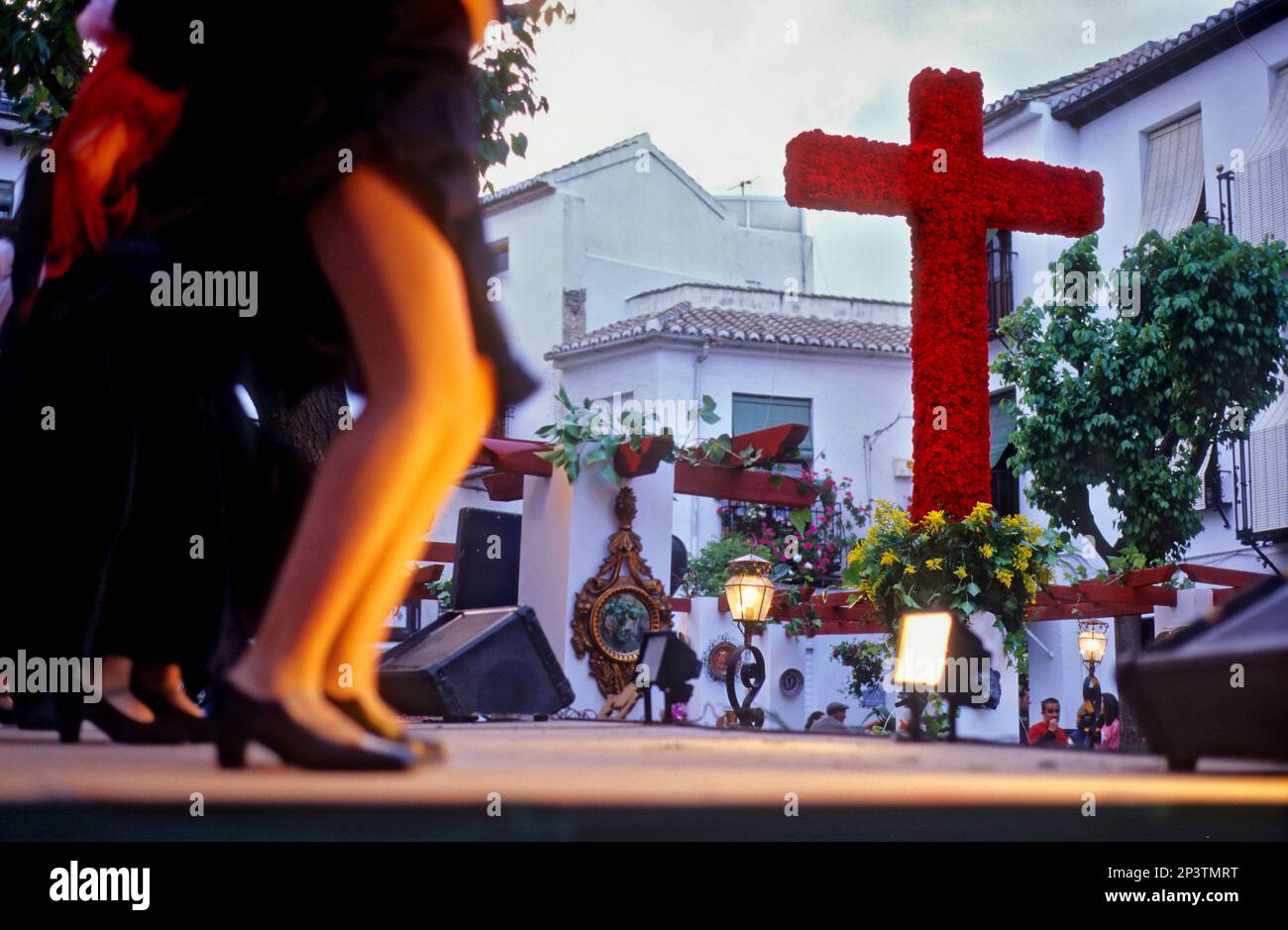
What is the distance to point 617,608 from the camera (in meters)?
4.87

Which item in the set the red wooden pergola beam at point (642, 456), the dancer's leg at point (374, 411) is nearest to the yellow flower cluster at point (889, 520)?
the red wooden pergola beam at point (642, 456)

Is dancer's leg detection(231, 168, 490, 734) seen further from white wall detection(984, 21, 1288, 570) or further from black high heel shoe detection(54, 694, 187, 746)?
white wall detection(984, 21, 1288, 570)

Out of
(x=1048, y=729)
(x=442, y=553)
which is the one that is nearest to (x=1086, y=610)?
(x=1048, y=729)

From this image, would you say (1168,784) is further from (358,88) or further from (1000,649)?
(1000,649)

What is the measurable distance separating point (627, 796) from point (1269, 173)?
245cm

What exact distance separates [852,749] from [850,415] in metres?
6.13

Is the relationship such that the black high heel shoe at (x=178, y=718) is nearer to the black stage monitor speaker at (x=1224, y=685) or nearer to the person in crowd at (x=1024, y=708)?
the black stage monitor speaker at (x=1224, y=685)

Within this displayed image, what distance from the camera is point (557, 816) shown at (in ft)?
4.71

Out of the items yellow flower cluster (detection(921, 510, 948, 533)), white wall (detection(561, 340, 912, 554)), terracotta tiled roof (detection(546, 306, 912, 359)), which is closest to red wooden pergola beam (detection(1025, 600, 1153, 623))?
yellow flower cluster (detection(921, 510, 948, 533))

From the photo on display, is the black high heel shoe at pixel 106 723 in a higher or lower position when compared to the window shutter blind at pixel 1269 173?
lower

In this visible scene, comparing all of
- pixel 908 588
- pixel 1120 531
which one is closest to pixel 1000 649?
pixel 908 588

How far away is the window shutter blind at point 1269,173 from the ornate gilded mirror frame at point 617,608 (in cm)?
220

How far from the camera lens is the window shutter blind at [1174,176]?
3.45m
